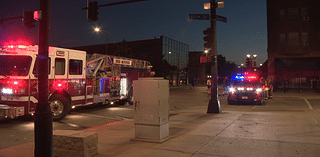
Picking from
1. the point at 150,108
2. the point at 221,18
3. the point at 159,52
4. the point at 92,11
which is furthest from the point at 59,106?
the point at 159,52

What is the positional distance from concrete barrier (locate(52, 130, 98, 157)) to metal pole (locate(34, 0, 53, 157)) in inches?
26.0

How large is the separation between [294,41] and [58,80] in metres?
33.8

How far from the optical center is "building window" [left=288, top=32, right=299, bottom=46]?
36.8 metres

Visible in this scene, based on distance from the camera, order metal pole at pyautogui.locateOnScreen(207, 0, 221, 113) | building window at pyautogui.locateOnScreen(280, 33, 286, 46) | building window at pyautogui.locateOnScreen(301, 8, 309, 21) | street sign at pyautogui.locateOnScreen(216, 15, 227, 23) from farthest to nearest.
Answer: building window at pyautogui.locateOnScreen(280, 33, 286, 46) < building window at pyautogui.locateOnScreen(301, 8, 309, 21) < street sign at pyautogui.locateOnScreen(216, 15, 227, 23) < metal pole at pyautogui.locateOnScreen(207, 0, 221, 113)

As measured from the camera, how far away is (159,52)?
70.5 meters

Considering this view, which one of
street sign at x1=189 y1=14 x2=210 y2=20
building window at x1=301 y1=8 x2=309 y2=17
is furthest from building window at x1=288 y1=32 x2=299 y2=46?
street sign at x1=189 y1=14 x2=210 y2=20

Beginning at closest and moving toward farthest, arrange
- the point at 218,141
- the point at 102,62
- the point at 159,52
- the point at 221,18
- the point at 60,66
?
the point at 218,141, the point at 60,66, the point at 221,18, the point at 102,62, the point at 159,52

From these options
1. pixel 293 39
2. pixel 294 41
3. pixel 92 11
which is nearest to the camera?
pixel 92 11

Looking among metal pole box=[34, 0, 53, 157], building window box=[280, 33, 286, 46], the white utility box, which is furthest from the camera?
building window box=[280, 33, 286, 46]

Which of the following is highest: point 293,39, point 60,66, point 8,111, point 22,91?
point 293,39

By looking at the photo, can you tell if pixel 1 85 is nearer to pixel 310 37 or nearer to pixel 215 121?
pixel 215 121

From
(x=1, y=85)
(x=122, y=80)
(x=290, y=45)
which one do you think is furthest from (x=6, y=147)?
(x=290, y=45)

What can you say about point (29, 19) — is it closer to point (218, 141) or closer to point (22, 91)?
point (22, 91)

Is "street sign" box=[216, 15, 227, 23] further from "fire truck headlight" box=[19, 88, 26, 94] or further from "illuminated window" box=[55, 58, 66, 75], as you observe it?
"fire truck headlight" box=[19, 88, 26, 94]
